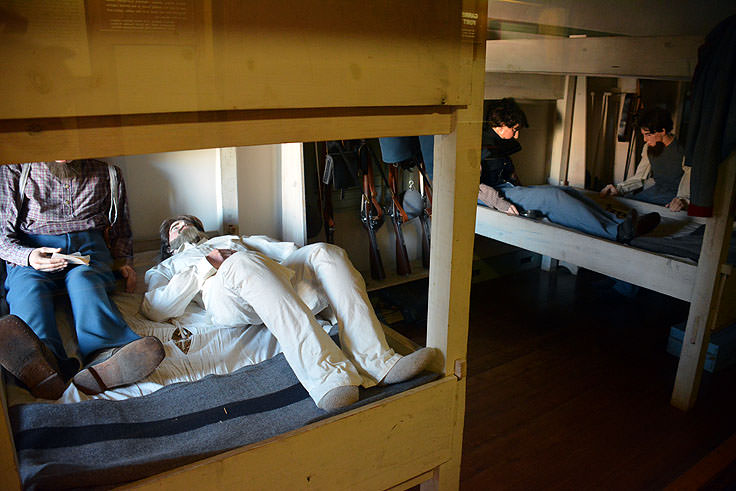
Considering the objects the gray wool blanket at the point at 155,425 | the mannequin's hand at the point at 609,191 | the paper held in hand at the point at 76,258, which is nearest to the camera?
the gray wool blanket at the point at 155,425

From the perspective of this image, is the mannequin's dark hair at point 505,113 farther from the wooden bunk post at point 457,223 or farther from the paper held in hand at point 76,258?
the paper held in hand at point 76,258

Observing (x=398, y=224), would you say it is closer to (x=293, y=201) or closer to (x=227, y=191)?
(x=293, y=201)

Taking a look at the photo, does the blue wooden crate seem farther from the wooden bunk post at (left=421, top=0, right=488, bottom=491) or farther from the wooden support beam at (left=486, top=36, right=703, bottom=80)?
the wooden bunk post at (left=421, top=0, right=488, bottom=491)

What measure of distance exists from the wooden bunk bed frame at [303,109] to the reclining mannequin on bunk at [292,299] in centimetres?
16

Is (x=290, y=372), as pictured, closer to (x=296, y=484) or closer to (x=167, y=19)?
(x=296, y=484)

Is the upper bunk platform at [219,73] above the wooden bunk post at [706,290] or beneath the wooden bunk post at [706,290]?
above

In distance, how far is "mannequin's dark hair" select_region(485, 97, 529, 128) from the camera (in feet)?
8.56

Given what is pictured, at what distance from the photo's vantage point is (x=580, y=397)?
242cm

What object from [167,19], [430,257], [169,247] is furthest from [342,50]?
[169,247]

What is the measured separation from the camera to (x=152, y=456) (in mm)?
1117

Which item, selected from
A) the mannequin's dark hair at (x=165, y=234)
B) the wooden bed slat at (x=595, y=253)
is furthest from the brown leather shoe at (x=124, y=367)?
the wooden bed slat at (x=595, y=253)

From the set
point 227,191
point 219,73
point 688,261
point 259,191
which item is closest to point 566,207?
point 688,261

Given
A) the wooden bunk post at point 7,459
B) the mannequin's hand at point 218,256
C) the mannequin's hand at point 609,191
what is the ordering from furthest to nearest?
the mannequin's hand at point 609,191
the mannequin's hand at point 218,256
the wooden bunk post at point 7,459

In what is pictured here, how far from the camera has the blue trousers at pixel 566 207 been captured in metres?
2.83
